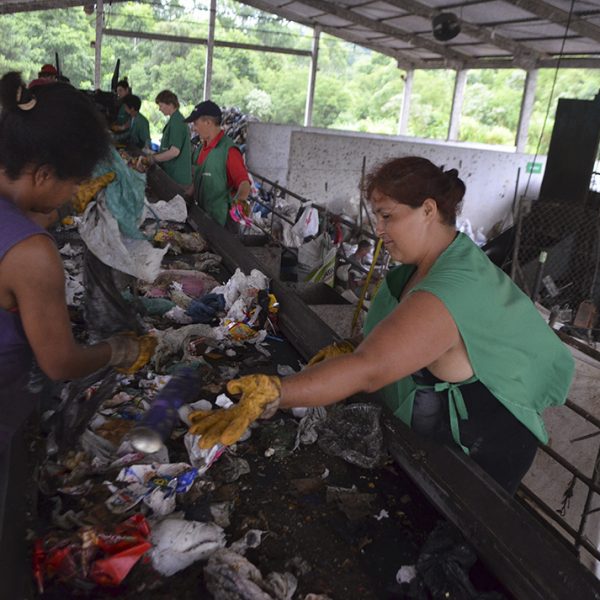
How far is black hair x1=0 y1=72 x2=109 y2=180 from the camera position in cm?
144

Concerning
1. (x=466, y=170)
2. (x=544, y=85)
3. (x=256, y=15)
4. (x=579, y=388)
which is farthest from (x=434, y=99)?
(x=579, y=388)

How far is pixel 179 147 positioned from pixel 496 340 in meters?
4.91

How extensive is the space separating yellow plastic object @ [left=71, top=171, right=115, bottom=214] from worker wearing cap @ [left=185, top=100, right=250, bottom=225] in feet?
7.92

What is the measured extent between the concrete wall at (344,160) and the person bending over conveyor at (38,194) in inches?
445

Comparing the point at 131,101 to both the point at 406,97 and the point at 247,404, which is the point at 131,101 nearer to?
the point at 247,404

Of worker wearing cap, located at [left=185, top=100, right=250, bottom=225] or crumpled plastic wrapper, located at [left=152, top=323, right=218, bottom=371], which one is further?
worker wearing cap, located at [left=185, top=100, right=250, bottom=225]

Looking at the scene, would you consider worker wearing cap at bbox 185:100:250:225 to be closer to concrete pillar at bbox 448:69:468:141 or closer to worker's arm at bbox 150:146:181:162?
worker's arm at bbox 150:146:181:162

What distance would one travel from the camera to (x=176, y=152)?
5.82 meters

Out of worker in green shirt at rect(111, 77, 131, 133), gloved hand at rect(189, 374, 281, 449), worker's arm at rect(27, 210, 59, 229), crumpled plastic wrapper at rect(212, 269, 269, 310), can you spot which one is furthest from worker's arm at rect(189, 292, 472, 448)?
worker in green shirt at rect(111, 77, 131, 133)

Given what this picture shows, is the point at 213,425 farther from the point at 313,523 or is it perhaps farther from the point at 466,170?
the point at 466,170

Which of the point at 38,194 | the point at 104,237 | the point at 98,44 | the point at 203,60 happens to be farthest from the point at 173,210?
the point at 203,60

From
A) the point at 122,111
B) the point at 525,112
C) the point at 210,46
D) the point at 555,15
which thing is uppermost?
the point at 555,15

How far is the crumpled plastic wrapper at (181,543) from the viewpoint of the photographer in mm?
1517

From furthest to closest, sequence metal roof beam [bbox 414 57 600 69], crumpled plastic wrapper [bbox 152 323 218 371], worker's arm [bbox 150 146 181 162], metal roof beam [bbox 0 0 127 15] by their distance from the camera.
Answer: metal roof beam [bbox 0 0 127 15]
metal roof beam [bbox 414 57 600 69]
worker's arm [bbox 150 146 181 162]
crumpled plastic wrapper [bbox 152 323 218 371]
